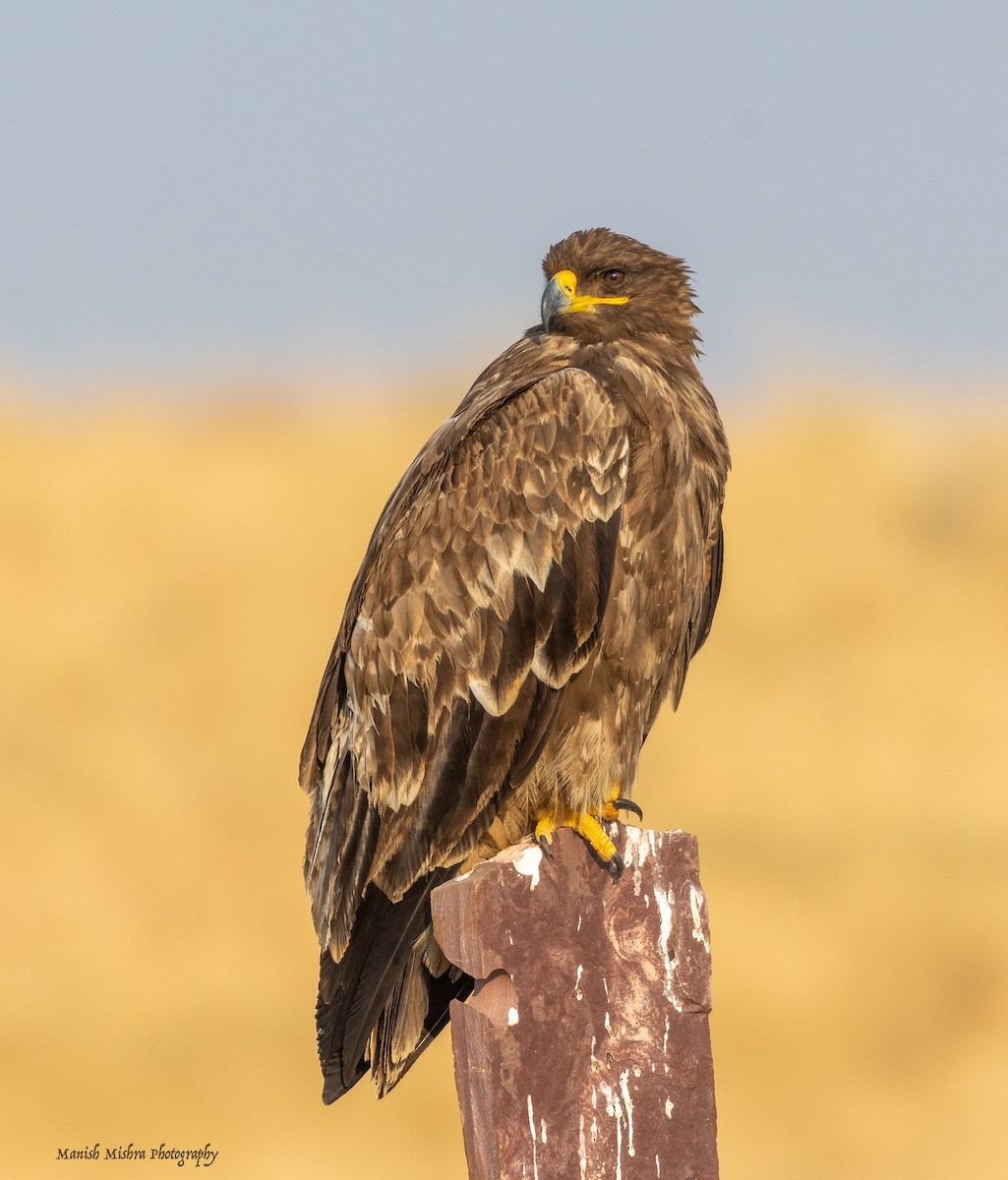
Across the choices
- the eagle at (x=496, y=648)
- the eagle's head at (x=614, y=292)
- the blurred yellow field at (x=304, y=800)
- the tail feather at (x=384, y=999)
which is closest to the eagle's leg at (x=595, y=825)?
the eagle at (x=496, y=648)

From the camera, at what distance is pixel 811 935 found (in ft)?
54.4

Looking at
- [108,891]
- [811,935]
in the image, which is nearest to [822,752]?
[811,935]

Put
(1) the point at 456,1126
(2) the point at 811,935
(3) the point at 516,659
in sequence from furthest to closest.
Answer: (2) the point at 811,935
(1) the point at 456,1126
(3) the point at 516,659

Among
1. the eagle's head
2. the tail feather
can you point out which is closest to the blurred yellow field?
the tail feather

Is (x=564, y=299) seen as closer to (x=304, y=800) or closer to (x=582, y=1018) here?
(x=582, y=1018)

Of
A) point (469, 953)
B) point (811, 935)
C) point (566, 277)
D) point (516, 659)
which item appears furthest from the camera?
point (811, 935)

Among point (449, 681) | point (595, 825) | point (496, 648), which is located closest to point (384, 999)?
point (595, 825)

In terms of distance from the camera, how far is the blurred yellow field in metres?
14.6

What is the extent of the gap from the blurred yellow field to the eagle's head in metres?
8.57

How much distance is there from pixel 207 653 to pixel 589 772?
1507 cm

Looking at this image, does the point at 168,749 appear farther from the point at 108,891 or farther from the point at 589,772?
the point at 589,772

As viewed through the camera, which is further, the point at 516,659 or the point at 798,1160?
the point at 798,1160

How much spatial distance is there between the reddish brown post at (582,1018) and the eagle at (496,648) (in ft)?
2.62

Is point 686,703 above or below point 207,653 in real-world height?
below
